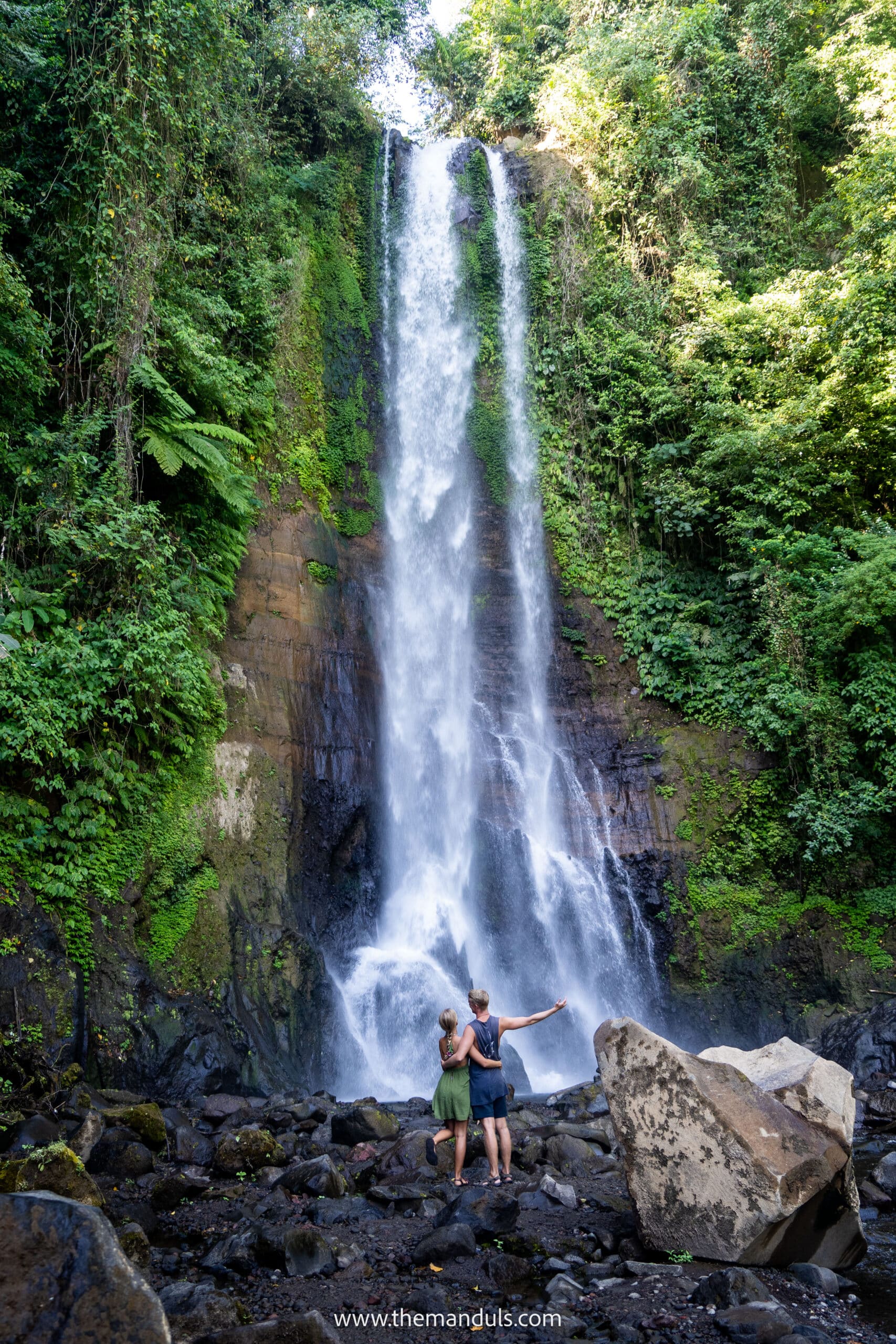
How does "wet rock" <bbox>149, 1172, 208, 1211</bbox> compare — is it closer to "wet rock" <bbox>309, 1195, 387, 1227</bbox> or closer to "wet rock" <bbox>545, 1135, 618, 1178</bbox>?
"wet rock" <bbox>309, 1195, 387, 1227</bbox>

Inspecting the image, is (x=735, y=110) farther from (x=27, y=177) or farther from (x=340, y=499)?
(x=27, y=177)

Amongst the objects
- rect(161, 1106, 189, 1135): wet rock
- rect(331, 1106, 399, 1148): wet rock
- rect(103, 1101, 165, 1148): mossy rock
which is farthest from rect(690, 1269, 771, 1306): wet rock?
rect(161, 1106, 189, 1135): wet rock

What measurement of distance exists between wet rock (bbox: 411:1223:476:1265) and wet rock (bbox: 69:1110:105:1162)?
257 centimetres

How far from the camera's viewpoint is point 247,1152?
5953mm

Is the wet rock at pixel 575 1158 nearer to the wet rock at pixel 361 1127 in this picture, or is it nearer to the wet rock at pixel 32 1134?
the wet rock at pixel 361 1127

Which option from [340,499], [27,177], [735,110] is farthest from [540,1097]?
[735,110]

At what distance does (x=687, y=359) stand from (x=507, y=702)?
718 centimetres

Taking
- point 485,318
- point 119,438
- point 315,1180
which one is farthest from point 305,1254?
point 485,318

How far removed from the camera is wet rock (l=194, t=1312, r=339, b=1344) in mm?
3037

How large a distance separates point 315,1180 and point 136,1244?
4.79ft

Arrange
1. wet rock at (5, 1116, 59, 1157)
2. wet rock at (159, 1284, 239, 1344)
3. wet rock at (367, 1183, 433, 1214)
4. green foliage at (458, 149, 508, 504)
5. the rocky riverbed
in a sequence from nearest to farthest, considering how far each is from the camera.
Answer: wet rock at (159, 1284, 239, 1344), the rocky riverbed, wet rock at (367, 1183, 433, 1214), wet rock at (5, 1116, 59, 1157), green foliage at (458, 149, 508, 504)

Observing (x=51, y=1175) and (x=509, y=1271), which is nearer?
(x=509, y=1271)

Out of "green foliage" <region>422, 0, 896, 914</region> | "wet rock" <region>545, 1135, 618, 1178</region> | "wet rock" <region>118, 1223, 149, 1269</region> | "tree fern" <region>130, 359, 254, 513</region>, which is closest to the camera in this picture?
"wet rock" <region>118, 1223, 149, 1269</region>

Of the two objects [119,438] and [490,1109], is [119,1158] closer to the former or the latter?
[490,1109]
